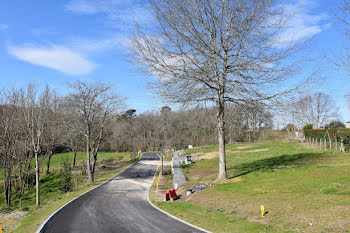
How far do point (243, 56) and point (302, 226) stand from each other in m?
9.13

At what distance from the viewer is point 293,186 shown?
12406 mm

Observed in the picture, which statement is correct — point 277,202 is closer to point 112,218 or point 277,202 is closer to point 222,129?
point 222,129

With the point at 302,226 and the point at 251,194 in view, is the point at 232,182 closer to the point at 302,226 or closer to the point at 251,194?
the point at 251,194

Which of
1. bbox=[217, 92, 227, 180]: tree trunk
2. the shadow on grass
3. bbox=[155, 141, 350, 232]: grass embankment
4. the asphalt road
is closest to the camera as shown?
bbox=[155, 141, 350, 232]: grass embankment

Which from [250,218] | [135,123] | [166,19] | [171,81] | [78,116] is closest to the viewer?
[250,218]

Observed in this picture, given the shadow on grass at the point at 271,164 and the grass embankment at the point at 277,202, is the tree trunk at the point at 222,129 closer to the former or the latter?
the grass embankment at the point at 277,202

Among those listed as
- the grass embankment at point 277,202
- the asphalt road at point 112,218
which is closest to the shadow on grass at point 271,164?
the grass embankment at point 277,202

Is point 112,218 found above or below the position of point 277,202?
below

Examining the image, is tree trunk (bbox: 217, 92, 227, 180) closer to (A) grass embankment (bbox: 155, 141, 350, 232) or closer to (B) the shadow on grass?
(A) grass embankment (bbox: 155, 141, 350, 232)

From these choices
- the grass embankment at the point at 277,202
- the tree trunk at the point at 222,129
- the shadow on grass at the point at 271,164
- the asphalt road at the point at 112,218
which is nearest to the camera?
the grass embankment at the point at 277,202

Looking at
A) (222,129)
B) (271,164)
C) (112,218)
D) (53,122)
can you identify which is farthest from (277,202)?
(53,122)

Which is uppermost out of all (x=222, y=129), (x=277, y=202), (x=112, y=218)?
(x=222, y=129)

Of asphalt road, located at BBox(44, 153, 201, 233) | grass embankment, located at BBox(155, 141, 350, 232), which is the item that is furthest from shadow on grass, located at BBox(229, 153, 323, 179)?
asphalt road, located at BBox(44, 153, 201, 233)

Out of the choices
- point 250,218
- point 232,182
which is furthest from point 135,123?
point 250,218
